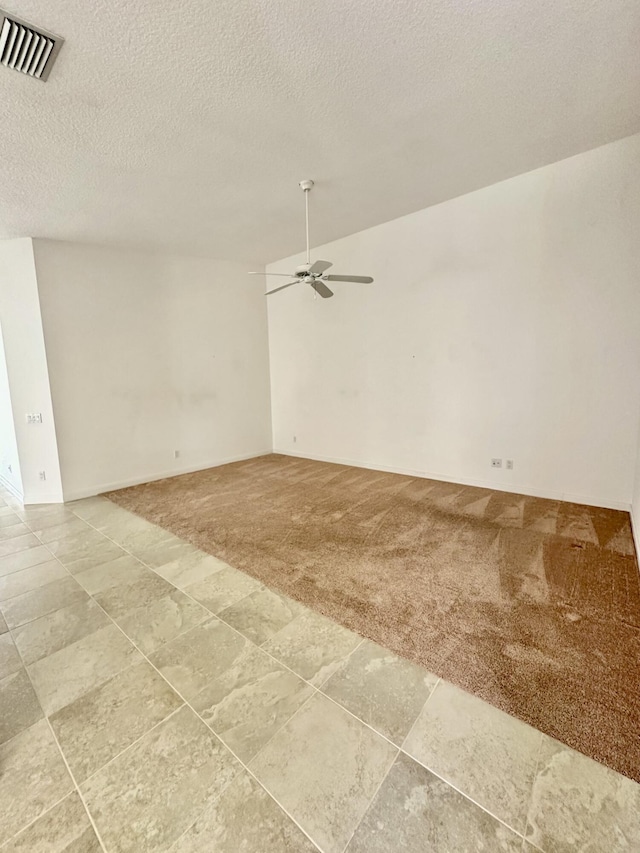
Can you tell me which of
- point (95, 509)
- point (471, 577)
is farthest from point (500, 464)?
point (95, 509)

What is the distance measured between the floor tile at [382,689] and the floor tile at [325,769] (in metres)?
0.06

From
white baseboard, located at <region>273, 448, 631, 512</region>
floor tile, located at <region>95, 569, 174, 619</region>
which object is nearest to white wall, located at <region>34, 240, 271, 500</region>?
white baseboard, located at <region>273, 448, 631, 512</region>

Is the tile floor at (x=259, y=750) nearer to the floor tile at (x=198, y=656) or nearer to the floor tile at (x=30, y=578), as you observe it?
the floor tile at (x=198, y=656)

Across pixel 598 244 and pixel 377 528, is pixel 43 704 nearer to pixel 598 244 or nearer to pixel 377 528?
pixel 377 528

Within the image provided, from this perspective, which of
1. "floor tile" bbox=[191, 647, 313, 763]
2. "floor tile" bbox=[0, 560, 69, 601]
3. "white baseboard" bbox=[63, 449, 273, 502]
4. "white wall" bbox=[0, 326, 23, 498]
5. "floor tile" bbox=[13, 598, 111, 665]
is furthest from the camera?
"white baseboard" bbox=[63, 449, 273, 502]

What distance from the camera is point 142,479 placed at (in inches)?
198

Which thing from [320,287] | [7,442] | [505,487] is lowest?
[505,487]

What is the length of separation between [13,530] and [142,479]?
1.60 m

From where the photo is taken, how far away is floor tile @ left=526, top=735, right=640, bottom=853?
1105mm

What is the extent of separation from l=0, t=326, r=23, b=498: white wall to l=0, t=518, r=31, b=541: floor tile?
0.84m

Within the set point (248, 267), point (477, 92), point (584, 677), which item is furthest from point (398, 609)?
point (248, 267)

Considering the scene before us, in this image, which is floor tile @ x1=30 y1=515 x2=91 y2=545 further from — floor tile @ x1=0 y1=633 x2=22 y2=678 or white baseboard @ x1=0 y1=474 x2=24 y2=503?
floor tile @ x1=0 y1=633 x2=22 y2=678

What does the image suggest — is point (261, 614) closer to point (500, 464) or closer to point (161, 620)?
point (161, 620)

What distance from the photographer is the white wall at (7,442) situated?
14.0ft
